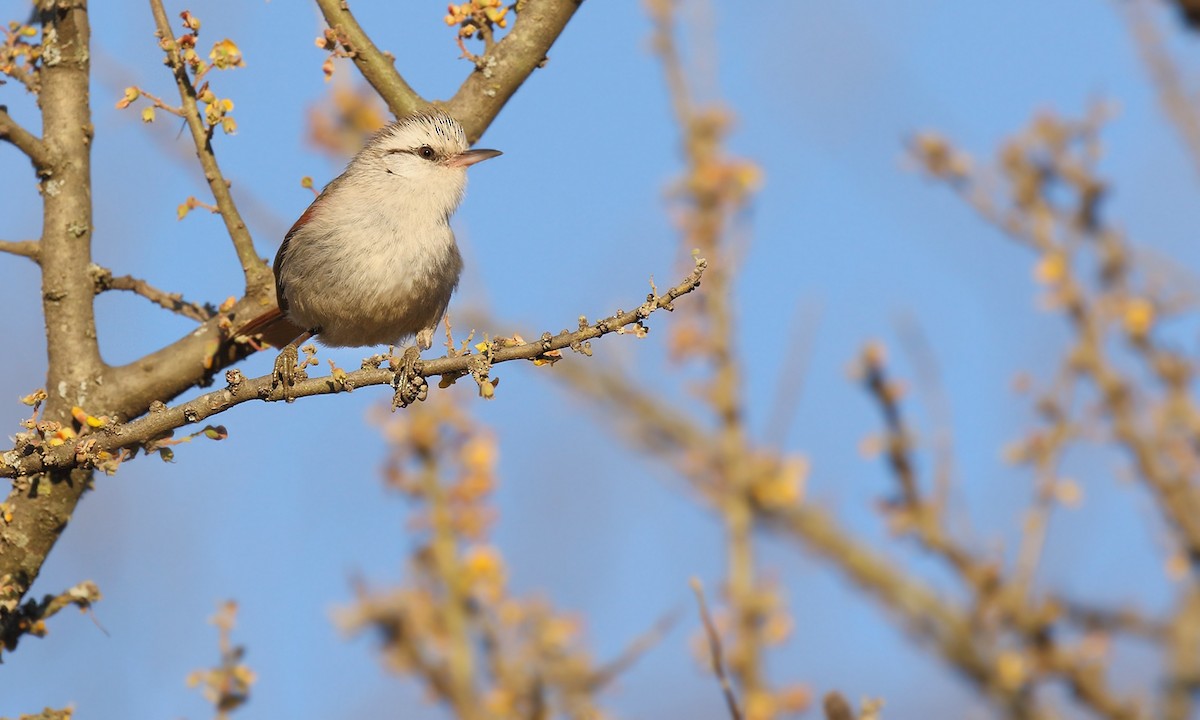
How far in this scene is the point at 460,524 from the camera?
16.8 feet

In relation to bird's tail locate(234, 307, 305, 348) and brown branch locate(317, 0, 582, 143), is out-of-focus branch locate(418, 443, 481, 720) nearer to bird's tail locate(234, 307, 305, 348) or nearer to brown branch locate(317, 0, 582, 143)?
bird's tail locate(234, 307, 305, 348)

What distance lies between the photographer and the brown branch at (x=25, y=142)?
3.46 m

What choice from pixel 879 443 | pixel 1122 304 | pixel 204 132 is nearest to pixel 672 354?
pixel 879 443

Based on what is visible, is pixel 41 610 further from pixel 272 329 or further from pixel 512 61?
pixel 512 61

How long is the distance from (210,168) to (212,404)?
1131 mm

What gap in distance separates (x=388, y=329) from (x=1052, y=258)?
2.95m

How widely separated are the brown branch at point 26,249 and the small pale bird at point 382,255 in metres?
0.97

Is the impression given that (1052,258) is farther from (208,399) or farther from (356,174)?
(208,399)

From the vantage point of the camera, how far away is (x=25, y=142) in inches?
139

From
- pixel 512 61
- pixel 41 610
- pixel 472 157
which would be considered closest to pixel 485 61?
pixel 512 61

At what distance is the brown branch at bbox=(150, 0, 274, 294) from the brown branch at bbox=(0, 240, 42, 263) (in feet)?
1.69

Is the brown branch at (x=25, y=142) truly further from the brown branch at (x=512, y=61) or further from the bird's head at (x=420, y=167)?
the bird's head at (x=420, y=167)

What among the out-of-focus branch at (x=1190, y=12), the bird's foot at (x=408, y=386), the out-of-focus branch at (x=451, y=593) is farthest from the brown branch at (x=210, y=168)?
the out-of-focus branch at (x=1190, y=12)

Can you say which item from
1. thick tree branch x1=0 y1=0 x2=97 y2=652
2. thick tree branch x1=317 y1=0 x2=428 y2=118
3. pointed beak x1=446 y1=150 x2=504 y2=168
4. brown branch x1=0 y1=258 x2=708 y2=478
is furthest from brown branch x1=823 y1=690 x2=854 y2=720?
pointed beak x1=446 y1=150 x2=504 y2=168
